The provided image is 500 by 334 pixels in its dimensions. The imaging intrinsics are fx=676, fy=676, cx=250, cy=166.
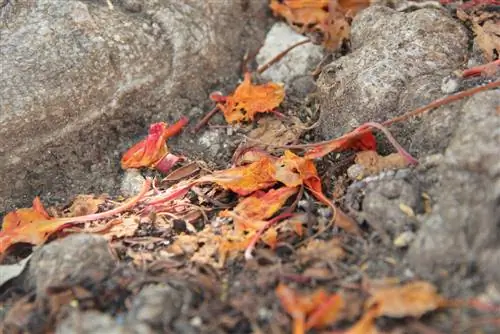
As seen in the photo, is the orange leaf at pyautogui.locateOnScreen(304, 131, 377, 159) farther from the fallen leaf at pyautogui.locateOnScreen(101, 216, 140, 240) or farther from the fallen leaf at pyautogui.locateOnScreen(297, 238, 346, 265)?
the fallen leaf at pyautogui.locateOnScreen(101, 216, 140, 240)

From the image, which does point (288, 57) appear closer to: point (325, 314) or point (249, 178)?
point (249, 178)

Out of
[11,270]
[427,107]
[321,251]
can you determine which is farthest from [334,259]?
[11,270]

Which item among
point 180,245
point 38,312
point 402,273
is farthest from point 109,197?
point 402,273

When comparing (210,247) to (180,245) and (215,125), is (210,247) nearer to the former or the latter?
(180,245)

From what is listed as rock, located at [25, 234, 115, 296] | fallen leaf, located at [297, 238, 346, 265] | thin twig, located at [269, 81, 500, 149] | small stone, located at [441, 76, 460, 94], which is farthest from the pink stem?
small stone, located at [441, 76, 460, 94]

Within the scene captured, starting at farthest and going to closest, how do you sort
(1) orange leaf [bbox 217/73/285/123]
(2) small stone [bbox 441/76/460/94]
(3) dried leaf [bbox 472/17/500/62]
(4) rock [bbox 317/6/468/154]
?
1. (1) orange leaf [bbox 217/73/285/123]
2. (3) dried leaf [bbox 472/17/500/62]
3. (4) rock [bbox 317/6/468/154]
4. (2) small stone [bbox 441/76/460/94]

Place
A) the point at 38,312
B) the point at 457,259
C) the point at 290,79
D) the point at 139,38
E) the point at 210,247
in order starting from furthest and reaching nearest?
the point at 290,79 → the point at 139,38 → the point at 210,247 → the point at 38,312 → the point at 457,259

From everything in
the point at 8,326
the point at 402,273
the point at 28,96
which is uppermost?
the point at 28,96

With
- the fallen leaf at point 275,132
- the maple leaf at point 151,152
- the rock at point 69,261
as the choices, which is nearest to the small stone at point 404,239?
the fallen leaf at point 275,132
